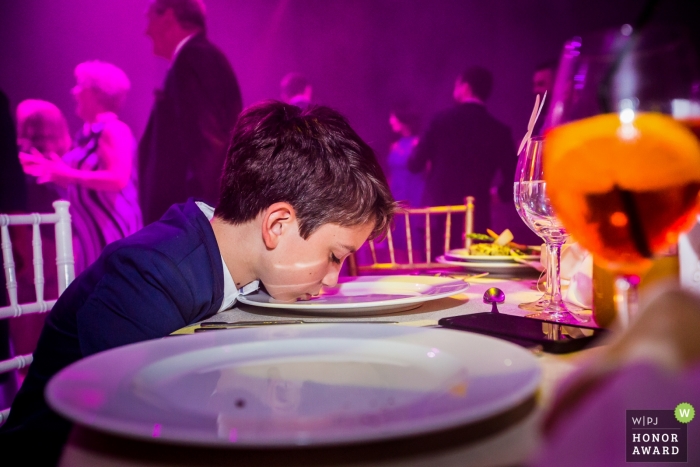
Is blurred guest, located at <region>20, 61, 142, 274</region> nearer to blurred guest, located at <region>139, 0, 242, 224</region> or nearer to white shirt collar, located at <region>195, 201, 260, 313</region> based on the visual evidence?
blurred guest, located at <region>139, 0, 242, 224</region>

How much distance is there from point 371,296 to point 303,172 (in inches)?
15.3

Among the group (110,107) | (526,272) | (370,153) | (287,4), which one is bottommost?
(526,272)

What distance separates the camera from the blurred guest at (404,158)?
584cm

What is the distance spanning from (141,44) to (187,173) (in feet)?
3.67

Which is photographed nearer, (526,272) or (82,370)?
(82,370)

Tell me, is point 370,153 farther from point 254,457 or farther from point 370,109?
point 370,109

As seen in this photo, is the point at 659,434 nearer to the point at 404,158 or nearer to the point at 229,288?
the point at 229,288

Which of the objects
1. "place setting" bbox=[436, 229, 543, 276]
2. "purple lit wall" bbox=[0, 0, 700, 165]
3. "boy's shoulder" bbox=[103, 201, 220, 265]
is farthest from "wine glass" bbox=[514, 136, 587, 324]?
"purple lit wall" bbox=[0, 0, 700, 165]

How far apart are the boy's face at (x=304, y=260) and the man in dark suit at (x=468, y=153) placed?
466 centimetres

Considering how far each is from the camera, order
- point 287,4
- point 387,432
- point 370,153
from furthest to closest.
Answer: point 287,4, point 370,153, point 387,432

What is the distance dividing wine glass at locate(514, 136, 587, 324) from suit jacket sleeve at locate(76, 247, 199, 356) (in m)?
Answer: 0.61

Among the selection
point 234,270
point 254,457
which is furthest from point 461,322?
point 234,270

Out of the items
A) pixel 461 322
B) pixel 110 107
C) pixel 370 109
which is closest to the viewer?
pixel 461 322

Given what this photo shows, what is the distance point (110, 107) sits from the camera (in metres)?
4.41
